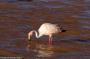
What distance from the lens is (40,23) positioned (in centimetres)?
2112

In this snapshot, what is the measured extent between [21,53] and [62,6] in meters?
10.5

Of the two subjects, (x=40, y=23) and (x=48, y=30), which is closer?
(x=48, y=30)

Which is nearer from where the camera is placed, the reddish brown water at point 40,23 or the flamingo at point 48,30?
the reddish brown water at point 40,23

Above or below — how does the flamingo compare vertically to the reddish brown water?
above

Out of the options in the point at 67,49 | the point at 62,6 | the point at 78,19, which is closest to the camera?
the point at 67,49

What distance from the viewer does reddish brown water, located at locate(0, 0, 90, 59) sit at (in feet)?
52.6

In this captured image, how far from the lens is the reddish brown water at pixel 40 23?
16047mm

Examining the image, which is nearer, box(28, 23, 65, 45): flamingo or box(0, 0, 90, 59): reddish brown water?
box(0, 0, 90, 59): reddish brown water

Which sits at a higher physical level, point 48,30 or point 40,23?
point 48,30

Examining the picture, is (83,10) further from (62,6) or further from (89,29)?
(89,29)

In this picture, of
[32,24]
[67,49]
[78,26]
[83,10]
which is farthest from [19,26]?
[83,10]

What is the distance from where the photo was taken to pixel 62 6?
84.9ft

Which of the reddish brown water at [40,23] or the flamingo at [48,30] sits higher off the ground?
the flamingo at [48,30]

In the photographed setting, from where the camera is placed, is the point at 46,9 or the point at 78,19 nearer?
the point at 78,19
